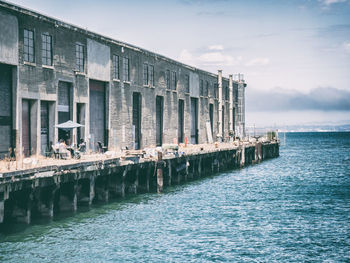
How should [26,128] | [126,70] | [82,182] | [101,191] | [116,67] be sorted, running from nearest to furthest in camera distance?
[82,182] → [101,191] → [26,128] → [116,67] → [126,70]

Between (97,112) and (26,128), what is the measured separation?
8.75m

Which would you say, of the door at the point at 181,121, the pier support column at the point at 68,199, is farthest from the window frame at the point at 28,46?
the door at the point at 181,121

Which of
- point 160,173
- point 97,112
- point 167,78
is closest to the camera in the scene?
point 160,173

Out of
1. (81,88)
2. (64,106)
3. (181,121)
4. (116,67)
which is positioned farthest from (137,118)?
(181,121)

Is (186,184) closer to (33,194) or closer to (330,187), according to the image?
(330,187)

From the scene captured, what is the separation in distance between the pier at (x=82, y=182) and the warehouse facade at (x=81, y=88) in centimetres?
511

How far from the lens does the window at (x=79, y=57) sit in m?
34.9

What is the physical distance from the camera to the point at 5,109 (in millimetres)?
28156

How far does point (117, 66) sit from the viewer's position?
4066 cm

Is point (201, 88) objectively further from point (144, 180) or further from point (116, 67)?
point (144, 180)

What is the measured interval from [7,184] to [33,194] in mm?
2518

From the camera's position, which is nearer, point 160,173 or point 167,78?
point 160,173

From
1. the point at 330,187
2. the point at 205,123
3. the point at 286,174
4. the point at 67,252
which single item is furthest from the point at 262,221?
the point at 205,123

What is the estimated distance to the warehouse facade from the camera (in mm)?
28578
